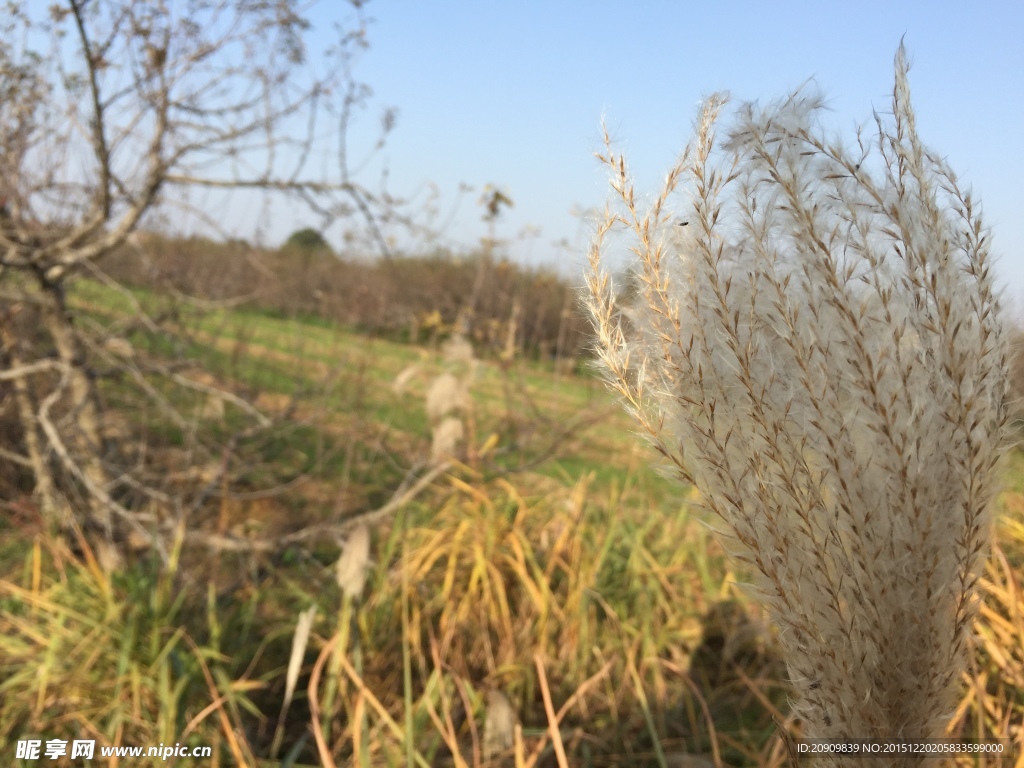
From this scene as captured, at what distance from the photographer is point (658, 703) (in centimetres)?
251

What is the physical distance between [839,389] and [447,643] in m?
2.26

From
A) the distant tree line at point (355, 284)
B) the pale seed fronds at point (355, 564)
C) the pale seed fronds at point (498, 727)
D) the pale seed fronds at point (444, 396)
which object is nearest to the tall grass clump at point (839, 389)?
the pale seed fronds at point (498, 727)

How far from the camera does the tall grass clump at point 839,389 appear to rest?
78 cm

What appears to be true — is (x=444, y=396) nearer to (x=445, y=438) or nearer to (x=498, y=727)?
(x=445, y=438)

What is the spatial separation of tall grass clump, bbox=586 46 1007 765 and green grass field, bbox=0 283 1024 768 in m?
0.29

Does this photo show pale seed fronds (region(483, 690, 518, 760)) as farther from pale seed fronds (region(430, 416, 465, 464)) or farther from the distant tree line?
pale seed fronds (region(430, 416, 465, 464))

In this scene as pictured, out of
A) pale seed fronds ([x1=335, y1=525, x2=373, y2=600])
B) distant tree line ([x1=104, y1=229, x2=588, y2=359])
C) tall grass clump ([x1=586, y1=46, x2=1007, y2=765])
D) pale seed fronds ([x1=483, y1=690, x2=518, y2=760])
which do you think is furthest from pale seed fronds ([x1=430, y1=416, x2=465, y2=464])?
tall grass clump ([x1=586, y1=46, x2=1007, y2=765])

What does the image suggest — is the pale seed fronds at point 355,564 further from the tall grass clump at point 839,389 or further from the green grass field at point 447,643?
the tall grass clump at point 839,389

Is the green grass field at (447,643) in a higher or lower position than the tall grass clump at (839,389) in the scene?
lower

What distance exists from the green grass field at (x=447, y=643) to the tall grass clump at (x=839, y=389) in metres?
0.29

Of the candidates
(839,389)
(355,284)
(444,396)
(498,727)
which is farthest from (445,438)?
(355,284)

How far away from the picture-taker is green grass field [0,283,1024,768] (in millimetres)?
2096

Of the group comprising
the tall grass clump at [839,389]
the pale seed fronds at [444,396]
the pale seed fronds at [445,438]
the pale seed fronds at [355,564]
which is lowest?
the pale seed fronds at [355,564]

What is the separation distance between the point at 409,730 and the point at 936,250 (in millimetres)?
1697
